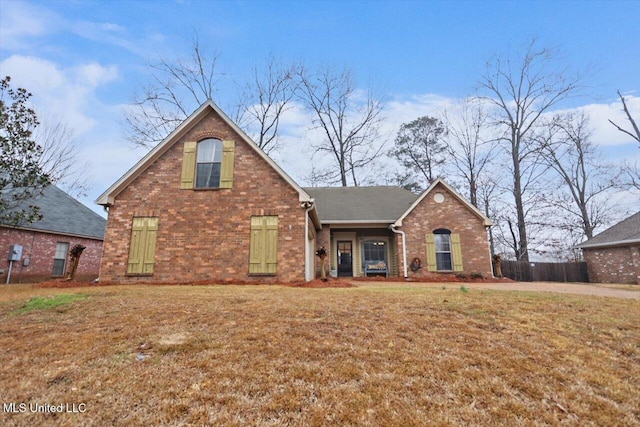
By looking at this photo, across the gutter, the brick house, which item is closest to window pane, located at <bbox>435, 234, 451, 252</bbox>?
the brick house

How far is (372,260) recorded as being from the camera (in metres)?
15.6

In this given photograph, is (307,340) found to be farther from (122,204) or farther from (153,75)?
(153,75)

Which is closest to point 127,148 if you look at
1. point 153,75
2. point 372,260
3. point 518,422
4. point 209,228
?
point 153,75

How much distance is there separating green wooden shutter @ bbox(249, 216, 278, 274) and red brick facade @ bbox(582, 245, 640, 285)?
16537mm

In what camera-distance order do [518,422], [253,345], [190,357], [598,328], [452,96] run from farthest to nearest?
[452,96]
[598,328]
[253,345]
[190,357]
[518,422]

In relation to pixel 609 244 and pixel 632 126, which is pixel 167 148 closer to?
pixel 609 244


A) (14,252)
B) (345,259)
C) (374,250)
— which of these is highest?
(374,250)

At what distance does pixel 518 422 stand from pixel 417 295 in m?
4.83

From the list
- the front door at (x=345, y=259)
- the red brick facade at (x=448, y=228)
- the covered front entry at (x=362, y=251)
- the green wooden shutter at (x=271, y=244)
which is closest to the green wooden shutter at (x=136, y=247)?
the green wooden shutter at (x=271, y=244)

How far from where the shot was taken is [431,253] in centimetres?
1420

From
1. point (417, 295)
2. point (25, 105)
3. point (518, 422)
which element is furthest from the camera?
point (25, 105)

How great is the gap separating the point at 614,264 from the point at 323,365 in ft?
63.6

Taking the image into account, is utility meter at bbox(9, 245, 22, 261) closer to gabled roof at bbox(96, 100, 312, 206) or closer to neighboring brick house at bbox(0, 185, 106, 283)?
neighboring brick house at bbox(0, 185, 106, 283)

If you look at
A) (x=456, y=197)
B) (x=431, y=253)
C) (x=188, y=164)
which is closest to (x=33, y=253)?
(x=188, y=164)
